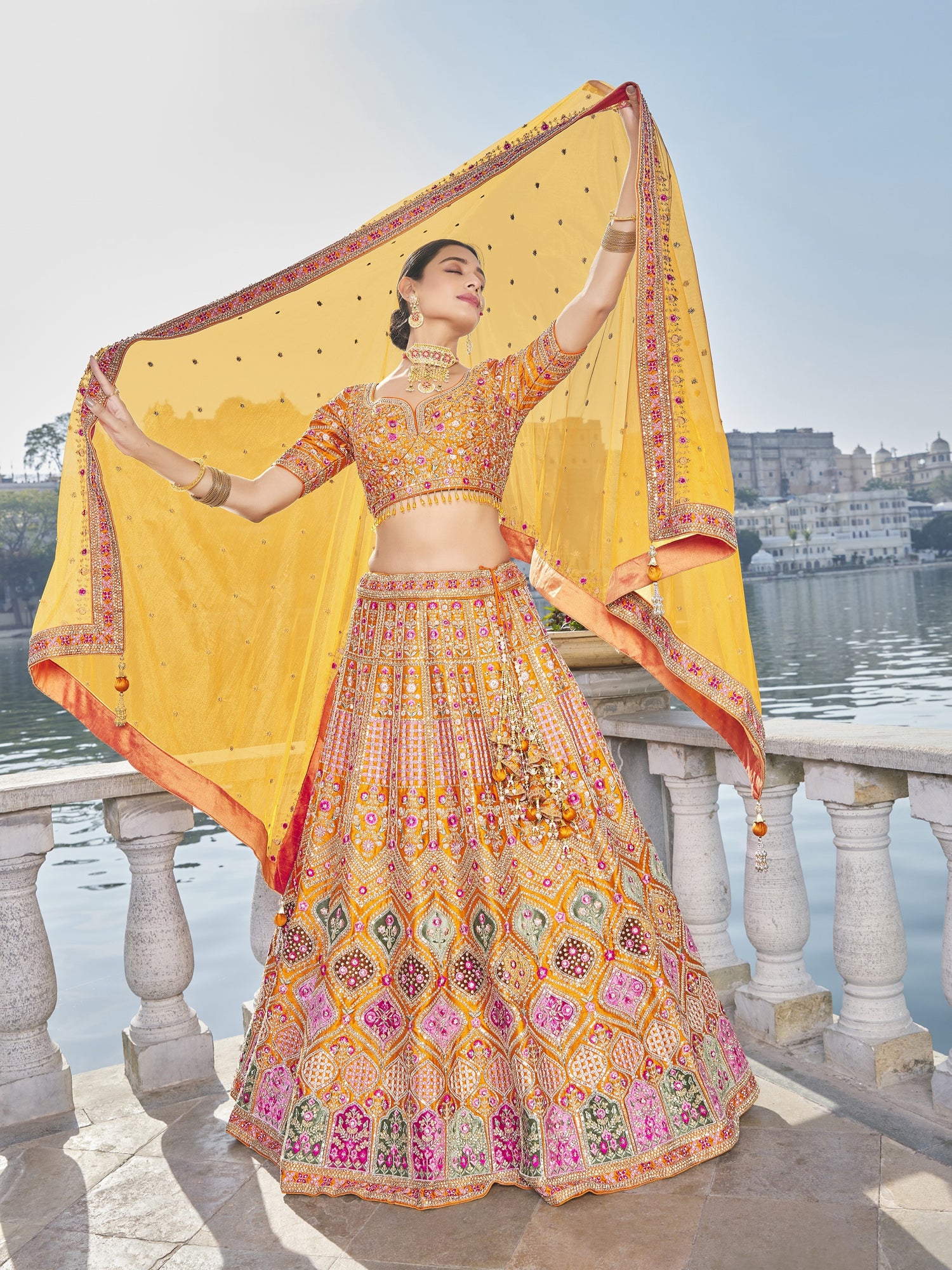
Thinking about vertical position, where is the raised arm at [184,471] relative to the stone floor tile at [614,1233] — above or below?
above

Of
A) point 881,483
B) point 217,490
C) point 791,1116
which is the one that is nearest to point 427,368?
point 217,490

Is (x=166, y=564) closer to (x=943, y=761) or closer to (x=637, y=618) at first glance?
(x=637, y=618)

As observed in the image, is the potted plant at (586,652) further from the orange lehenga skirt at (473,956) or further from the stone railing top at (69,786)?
the stone railing top at (69,786)

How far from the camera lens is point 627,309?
3166 millimetres

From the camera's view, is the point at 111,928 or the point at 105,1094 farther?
the point at 111,928

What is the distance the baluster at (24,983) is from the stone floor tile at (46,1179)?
206 millimetres

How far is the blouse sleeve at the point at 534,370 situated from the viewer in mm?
2881

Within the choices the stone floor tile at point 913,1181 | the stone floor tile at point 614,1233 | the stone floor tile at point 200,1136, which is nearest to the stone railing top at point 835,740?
the stone floor tile at point 913,1181

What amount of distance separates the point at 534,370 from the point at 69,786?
186cm

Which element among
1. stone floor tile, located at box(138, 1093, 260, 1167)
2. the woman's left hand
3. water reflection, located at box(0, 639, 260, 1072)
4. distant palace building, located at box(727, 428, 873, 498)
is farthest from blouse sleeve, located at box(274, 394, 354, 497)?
distant palace building, located at box(727, 428, 873, 498)

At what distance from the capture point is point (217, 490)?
3014mm

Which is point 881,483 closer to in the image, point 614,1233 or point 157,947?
point 157,947

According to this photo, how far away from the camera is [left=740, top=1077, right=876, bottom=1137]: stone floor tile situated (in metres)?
2.82

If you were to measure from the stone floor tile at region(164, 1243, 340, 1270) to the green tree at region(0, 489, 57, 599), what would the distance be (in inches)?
2431
